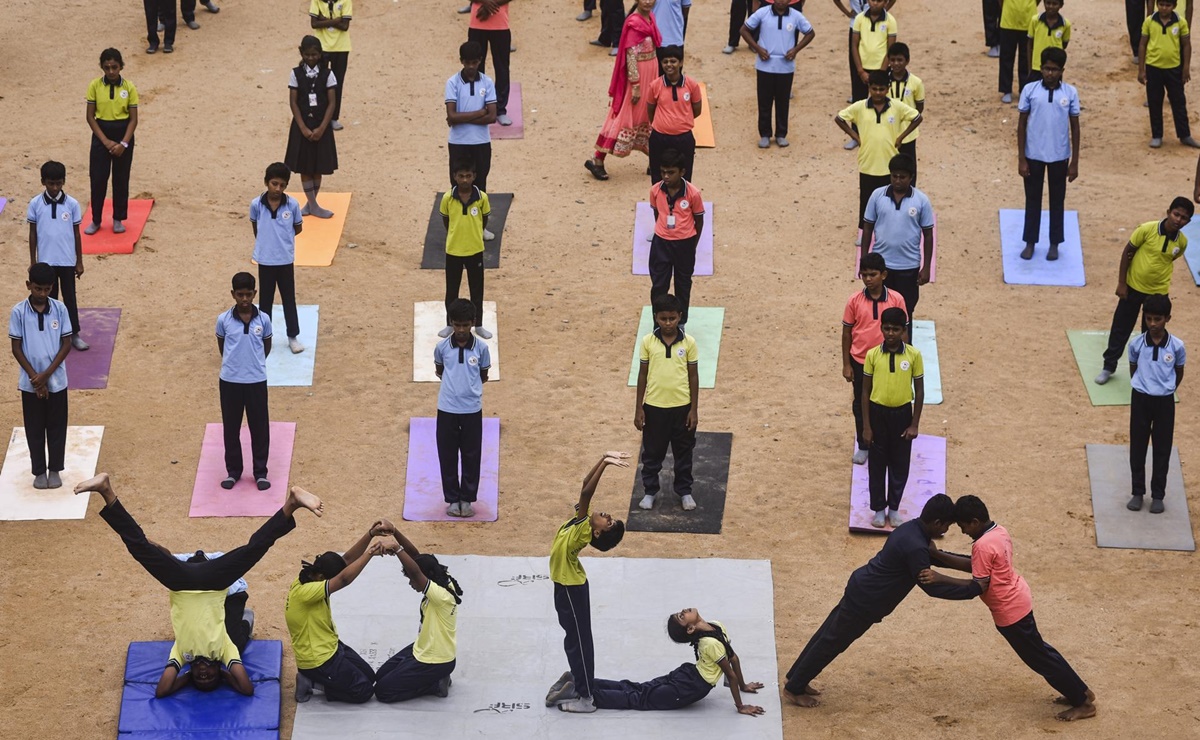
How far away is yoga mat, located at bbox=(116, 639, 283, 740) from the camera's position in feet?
30.7

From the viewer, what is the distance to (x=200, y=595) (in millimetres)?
9492

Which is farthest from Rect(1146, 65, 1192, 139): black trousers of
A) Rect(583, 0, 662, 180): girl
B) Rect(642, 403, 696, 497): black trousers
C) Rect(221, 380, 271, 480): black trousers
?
Rect(221, 380, 271, 480): black trousers

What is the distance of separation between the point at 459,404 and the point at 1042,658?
4.17 m

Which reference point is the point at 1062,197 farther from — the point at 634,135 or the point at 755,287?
the point at 634,135

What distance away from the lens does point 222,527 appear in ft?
37.8

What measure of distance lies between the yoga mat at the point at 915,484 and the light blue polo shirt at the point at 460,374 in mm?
2702

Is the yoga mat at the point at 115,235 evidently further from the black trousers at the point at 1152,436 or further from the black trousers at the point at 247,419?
the black trousers at the point at 1152,436

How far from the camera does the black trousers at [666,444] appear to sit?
37.2 feet

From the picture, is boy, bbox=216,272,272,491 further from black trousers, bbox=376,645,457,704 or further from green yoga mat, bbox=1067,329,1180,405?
green yoga mat, bbox=1067,329,1180,405

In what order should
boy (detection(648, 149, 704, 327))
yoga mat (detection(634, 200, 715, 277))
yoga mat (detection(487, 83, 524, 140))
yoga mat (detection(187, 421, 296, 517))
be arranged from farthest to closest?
1. yoga mat (detection(487, 83, 524, 140))
2. yoga mat (detection(634, 200, 715, 277))
3. boy (detection(648, 149, 704, 327))
4. yoga mat (detection(187, 421, 296, 517))

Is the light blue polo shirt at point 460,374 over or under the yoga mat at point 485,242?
over

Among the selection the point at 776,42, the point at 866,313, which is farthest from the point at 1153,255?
the point at 776,42

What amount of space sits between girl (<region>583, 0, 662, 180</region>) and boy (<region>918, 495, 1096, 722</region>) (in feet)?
22.8

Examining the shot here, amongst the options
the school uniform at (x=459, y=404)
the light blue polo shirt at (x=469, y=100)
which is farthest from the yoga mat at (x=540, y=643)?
the light blue polo shirt at (x=469, y=100)
